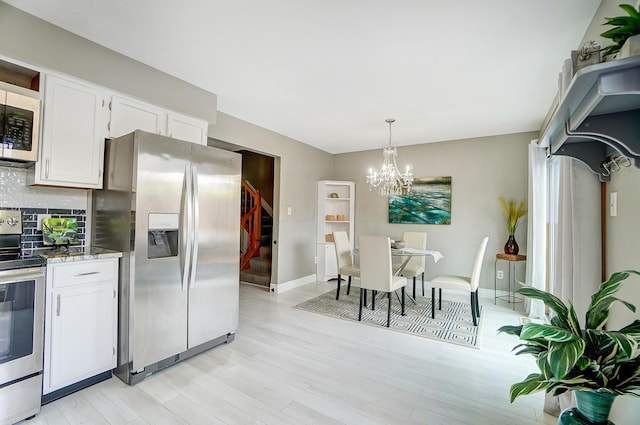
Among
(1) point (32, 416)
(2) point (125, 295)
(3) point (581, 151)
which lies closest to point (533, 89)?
(3) point (581, 151)

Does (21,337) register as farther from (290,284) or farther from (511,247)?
(511,247)

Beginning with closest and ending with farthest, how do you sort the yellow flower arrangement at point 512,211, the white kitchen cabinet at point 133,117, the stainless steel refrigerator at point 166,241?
the stainless steel refrigerator at point 166,241
the white kitchen cabinet at point 133,117
the yellow flower arrangement at point 512,211

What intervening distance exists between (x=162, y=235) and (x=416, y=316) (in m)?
3.12

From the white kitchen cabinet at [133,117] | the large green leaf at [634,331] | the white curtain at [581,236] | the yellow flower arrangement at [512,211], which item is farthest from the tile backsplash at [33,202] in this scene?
the yellow flower arrangement at [512,211]

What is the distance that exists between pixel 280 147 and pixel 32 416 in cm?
408

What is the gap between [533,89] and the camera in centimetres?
308

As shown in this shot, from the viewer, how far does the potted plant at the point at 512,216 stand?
433cm

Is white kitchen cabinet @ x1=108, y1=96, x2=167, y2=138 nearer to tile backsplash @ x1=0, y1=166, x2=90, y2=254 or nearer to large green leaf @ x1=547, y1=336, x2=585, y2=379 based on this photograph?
tile backsplash @ x1=0, y1=166, x2=90, y2=254

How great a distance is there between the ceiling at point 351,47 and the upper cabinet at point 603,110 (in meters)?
1.13

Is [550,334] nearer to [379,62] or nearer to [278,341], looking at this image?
[379,62]

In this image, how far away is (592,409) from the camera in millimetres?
1033

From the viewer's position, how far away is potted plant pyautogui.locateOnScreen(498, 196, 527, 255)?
4.33 m

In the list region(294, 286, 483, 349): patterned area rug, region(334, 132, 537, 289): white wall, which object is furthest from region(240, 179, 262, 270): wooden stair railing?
region(334, 132, 537, 289): white wall

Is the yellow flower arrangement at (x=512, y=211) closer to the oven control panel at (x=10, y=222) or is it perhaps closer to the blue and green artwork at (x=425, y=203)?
the blue and green artwork at (x=425, y=203)
